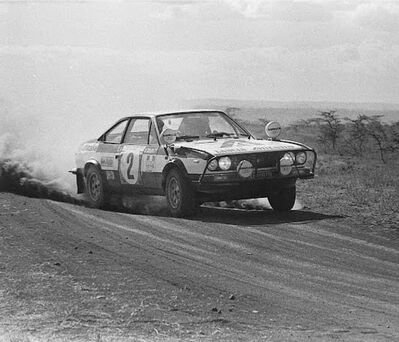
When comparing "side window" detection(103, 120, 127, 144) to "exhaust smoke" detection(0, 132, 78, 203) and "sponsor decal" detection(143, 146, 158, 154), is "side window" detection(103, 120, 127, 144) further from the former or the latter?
"exhaust smoke" detection(0, 132, 78, 203)

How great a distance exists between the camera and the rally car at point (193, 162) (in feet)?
39.7

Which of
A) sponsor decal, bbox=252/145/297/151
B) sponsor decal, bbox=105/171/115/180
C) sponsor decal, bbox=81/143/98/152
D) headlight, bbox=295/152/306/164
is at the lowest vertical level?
sponsor decal, bbox=105/171/115/180

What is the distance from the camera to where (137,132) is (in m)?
13.8

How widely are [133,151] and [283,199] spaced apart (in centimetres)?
233

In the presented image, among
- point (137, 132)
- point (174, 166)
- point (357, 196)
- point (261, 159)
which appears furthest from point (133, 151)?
point (357, 196)

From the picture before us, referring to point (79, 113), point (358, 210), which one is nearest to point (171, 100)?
point (79, 113)

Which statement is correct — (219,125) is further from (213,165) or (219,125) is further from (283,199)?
(213,165)

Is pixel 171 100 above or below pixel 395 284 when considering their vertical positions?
above

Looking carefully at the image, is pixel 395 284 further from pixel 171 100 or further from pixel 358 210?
pixel 171 100

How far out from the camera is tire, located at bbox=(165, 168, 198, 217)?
40.3 feet

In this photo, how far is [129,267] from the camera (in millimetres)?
8820

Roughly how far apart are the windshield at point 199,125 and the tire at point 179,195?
707 millimetres

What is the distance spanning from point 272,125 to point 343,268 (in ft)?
14.5

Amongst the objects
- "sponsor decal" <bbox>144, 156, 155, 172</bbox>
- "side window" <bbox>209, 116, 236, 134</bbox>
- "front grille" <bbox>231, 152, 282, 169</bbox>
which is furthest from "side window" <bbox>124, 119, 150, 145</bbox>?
"front grille" <bbox>231, 152, 282, 169</bbox>
